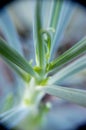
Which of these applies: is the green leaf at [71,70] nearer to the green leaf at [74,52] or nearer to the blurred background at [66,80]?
Answer: the green leaf at [74,52]

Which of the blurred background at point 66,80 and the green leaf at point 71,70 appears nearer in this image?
the green leaf at point 71,70

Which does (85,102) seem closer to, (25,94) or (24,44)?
(25,94)

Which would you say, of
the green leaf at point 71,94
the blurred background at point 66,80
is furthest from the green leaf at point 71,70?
the blurred background at point 66,80

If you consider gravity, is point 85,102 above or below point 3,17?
below

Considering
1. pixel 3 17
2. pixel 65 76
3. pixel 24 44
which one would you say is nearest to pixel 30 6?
pixel 24 44

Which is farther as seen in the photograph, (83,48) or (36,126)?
(36,126)

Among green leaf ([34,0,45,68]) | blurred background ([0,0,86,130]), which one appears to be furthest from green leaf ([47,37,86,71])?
blurred background ([0,0,86,130])
